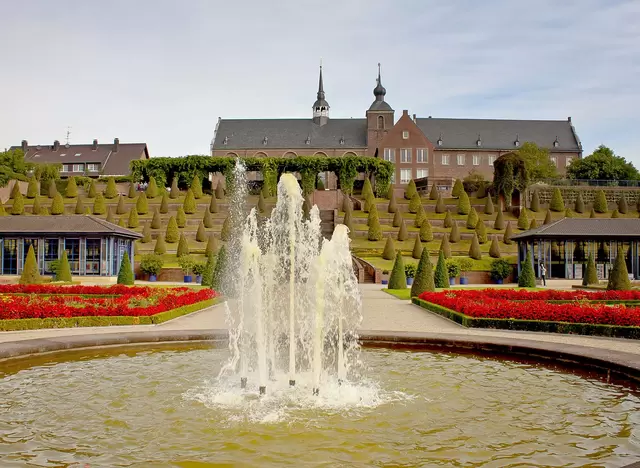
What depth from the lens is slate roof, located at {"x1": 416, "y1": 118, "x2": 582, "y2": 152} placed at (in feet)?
253

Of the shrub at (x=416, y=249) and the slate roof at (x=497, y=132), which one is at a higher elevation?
the slate roof at (x=497, y=132)

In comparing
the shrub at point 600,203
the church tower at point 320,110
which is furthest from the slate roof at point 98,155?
the shrub at point 600,203

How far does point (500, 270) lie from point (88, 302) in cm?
2555

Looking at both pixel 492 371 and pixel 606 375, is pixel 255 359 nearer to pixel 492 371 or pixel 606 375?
pixel 492 371

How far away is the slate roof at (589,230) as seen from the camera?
33.3 m

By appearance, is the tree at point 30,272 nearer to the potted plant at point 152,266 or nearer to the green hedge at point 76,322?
the potted plant at point 152,266

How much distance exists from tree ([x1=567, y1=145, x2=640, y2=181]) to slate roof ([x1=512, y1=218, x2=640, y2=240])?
34.4 m

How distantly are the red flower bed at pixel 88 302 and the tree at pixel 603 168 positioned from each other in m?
57.8

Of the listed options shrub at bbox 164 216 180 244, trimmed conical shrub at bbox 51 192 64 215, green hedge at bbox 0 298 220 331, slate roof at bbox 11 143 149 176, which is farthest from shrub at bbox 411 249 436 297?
slate roof at bbox 11 143 149 176

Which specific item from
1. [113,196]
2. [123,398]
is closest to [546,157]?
[113,196]

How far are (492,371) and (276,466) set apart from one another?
199 inches

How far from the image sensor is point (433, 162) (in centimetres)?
7394

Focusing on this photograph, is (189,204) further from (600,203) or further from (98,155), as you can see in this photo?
(98,155)

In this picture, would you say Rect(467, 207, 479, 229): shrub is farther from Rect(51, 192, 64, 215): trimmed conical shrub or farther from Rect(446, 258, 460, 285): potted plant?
Rect(51, 192, 64, 215): trimmed conical shrub
